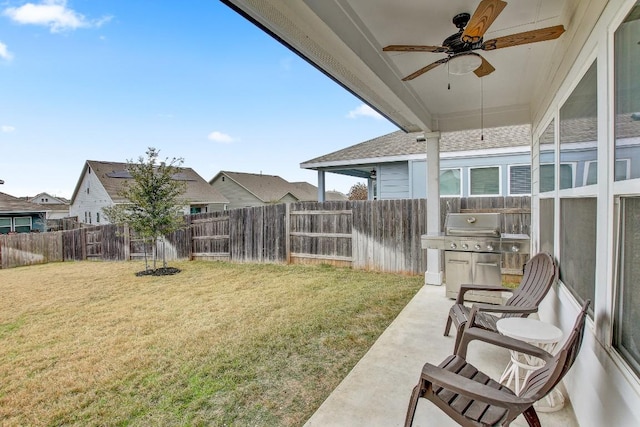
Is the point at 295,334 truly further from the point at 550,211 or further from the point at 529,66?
the point at 529,66

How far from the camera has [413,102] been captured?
427 cm

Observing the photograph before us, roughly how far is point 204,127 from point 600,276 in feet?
68.1

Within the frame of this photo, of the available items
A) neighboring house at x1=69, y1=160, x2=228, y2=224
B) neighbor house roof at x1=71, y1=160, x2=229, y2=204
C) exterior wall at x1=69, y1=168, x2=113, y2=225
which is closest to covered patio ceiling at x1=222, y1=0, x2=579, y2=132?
neighbor house roof at x1=71, y1=160, x2=229, y2=204

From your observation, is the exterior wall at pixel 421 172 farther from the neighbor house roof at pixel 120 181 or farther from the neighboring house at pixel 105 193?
the neighboring house at pixel 105 193

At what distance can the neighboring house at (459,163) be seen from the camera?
24.8 feet

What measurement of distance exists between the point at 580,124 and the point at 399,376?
88.0 inches

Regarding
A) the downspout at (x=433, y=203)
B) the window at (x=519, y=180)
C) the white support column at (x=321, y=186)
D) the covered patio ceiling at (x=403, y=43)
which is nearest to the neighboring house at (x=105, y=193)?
the white support column at (x=321, y=186)

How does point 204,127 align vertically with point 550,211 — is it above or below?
above

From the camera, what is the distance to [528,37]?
87.6 inches

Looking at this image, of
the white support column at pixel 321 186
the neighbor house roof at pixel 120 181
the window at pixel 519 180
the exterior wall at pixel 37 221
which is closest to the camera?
the window at pixel 519 180

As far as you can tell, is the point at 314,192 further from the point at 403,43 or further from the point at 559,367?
the point at 559,367

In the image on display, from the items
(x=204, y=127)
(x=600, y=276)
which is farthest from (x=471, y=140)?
(x=204, y=127)

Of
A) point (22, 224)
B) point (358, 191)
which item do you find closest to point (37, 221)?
point (22, 224)

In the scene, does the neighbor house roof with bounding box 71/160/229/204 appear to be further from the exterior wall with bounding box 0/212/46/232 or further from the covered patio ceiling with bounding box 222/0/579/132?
the covered patio ceiling with bounding box 222/0/579/132
